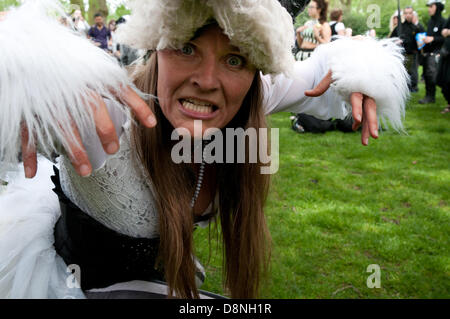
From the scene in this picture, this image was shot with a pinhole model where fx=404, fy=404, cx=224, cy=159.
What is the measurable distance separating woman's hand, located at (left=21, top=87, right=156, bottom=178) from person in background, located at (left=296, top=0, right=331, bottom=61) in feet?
16.3

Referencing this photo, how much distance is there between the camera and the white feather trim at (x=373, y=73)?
1.50 metres

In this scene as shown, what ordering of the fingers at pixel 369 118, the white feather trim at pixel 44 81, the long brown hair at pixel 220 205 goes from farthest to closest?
the fingers at pixel 369 118 < the long brown hair at pixel 220 205 < the white feather trim at pixel 44 81

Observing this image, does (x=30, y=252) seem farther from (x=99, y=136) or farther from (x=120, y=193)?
(x=99, y=136)

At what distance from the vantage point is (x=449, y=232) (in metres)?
3.12

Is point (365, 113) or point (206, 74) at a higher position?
point (206, 74)

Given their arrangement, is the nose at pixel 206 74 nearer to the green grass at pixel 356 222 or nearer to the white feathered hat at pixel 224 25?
the white feathered hat at pixel 224 25

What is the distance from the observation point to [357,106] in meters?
1.46

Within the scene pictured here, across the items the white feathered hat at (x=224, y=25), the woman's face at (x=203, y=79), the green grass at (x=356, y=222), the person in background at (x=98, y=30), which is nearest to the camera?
the white feathered hat at (x=224, y=25)

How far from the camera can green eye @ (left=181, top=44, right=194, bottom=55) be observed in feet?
4.00

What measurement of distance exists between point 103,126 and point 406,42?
25.3ft

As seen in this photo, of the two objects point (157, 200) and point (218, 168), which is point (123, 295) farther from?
point (218, 168)

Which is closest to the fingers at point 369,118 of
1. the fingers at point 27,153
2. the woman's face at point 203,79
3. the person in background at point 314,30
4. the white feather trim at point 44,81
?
the woman's face at point 203,79

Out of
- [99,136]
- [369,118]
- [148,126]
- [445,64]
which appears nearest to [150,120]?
[148,126]

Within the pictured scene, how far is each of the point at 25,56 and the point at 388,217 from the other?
125 inches
